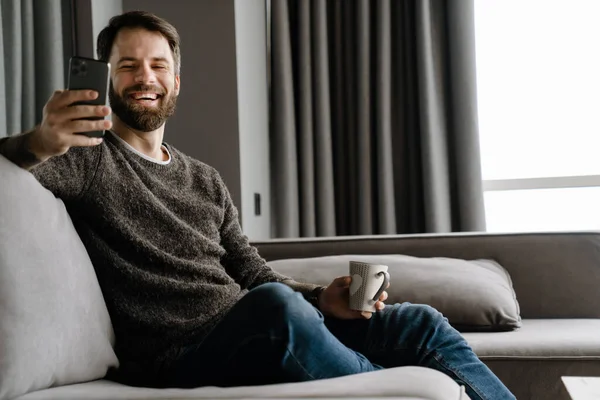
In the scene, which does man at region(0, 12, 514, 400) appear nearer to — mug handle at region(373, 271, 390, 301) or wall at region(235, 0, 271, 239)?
mug handle at region(373, 271, 390, 301)

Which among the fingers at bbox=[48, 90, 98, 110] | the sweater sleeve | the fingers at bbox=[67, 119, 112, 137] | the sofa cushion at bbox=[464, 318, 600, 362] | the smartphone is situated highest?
the smartphone

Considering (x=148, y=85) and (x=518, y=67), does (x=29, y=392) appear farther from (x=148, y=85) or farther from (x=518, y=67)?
(x=518, y=67)

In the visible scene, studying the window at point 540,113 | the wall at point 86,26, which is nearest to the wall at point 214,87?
the wall at point 86,26

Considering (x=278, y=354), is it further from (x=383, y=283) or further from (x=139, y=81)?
(x=139, y=81)

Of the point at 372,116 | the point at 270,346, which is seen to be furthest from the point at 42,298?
the point at 372,116

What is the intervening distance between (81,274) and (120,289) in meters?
0.13

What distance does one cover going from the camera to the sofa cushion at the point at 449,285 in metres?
1.81

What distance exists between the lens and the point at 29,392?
1030 mm

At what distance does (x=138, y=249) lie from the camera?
1.32m

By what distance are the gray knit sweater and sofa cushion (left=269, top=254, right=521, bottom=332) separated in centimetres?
57

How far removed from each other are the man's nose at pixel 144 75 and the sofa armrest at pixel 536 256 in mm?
961

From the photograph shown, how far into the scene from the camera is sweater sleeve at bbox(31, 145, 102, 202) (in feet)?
A: 4.00

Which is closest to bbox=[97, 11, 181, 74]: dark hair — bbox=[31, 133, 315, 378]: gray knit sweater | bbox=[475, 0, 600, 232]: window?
bbox=[31, 133, 315, 378]: gray knit sweater

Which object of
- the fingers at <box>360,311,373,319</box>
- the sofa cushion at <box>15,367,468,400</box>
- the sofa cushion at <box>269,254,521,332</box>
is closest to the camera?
the sofa cushion at <box>15,367,468,400</box>
